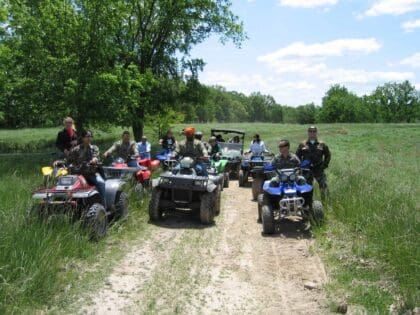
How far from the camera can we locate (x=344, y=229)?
7895 mm

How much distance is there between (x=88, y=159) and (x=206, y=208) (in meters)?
2.57

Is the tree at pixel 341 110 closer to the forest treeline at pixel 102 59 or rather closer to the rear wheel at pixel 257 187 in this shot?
the forest treeline at pixel 102 59

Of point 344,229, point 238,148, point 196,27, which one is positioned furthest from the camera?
point 196,27

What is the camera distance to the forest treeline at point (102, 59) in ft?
56.4

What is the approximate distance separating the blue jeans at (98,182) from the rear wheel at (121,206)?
59 cm

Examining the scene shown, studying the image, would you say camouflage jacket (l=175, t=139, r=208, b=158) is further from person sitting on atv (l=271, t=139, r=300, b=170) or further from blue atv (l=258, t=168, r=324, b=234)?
blue atv (l=258, t=168, r=324, b=234)

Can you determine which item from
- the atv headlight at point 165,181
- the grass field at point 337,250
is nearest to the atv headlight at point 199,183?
the atv headlight at point 165,181

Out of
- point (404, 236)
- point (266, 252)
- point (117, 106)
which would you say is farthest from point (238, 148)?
point (404, 236)

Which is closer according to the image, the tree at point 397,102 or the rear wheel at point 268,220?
the rear wheel at point 268,220

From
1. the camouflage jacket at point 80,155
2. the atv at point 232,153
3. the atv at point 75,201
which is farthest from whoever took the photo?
the atv at point 232,153

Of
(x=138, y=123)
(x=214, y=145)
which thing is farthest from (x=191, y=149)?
(x=138, y=123)

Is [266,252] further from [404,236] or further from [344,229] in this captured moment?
[404,236]

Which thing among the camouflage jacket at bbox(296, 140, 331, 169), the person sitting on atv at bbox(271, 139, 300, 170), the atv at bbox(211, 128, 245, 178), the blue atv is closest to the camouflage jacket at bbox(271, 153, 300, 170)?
the person sitting on atv at bbox(271, 139, 300, 170)

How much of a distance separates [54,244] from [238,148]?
12.0 meters
